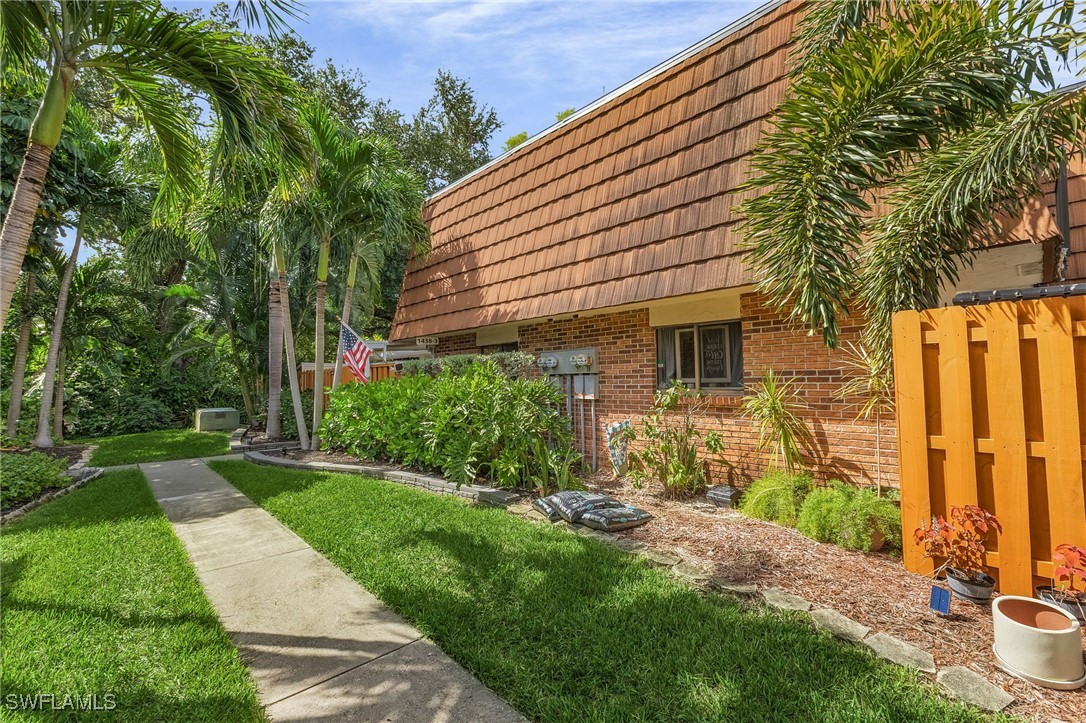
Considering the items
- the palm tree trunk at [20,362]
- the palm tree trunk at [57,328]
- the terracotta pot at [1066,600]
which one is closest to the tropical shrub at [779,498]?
the terracotta pot at [1066,600]

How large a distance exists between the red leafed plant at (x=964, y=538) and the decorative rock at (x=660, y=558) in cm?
160

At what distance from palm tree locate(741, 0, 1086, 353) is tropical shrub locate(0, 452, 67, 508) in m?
8.74

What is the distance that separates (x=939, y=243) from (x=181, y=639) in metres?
5.58

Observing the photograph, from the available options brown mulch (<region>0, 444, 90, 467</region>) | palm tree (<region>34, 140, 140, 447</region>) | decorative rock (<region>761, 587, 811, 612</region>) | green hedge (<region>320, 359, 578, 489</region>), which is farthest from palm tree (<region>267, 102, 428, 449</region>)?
decorative rock (<region>761, 587, 811, 612</region>)

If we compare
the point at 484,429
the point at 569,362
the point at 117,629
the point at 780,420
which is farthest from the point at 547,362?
the point at 117,629

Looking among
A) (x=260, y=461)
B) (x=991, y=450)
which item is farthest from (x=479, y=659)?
(x=260, y=461)

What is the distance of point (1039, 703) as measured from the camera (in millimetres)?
1996

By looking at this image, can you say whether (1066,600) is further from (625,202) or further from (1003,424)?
(625,202)

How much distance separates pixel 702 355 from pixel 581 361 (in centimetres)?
169

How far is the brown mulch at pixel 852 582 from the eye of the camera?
2127 millimetres

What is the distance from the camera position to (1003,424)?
2877 mm

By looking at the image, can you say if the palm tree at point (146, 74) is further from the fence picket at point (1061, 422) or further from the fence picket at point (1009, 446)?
the fence picket at point (1061, 422)

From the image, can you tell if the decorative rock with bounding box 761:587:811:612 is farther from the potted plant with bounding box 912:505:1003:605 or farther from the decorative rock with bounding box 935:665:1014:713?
the potted plant with bounding box 912:505:1003:605

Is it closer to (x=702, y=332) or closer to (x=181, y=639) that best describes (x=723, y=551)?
(x=702, y=332)
